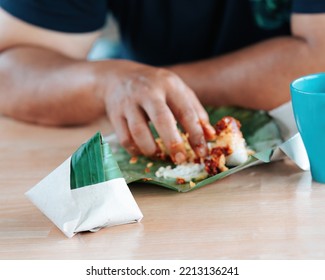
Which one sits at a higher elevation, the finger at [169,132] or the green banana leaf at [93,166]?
the green banana leaf at [93,166]

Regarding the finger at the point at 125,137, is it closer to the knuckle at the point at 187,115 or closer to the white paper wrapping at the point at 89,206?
the knuckle at the point at 187,115

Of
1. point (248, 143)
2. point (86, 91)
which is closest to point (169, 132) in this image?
point (248, 143)

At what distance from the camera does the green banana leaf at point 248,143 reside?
88cm

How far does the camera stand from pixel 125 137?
1017 millimetres

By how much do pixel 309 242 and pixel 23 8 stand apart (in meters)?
0.82

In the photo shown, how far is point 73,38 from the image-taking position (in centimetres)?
134

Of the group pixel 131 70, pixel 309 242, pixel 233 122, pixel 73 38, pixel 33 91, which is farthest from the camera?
pixel 73 38

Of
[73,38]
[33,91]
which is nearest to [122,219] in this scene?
[33,91]

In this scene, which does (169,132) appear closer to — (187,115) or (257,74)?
(187,115)

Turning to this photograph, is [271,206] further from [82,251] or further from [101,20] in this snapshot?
[101,20]

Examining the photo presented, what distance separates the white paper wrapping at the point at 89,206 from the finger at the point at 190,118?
20cm

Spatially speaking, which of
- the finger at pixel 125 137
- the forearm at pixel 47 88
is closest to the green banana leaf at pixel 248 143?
the finger at pixel 125 137

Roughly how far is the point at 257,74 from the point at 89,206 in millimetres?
531

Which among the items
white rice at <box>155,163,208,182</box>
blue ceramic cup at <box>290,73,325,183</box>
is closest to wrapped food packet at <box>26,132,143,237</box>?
white rice at <box>155,163,208,182</box>
